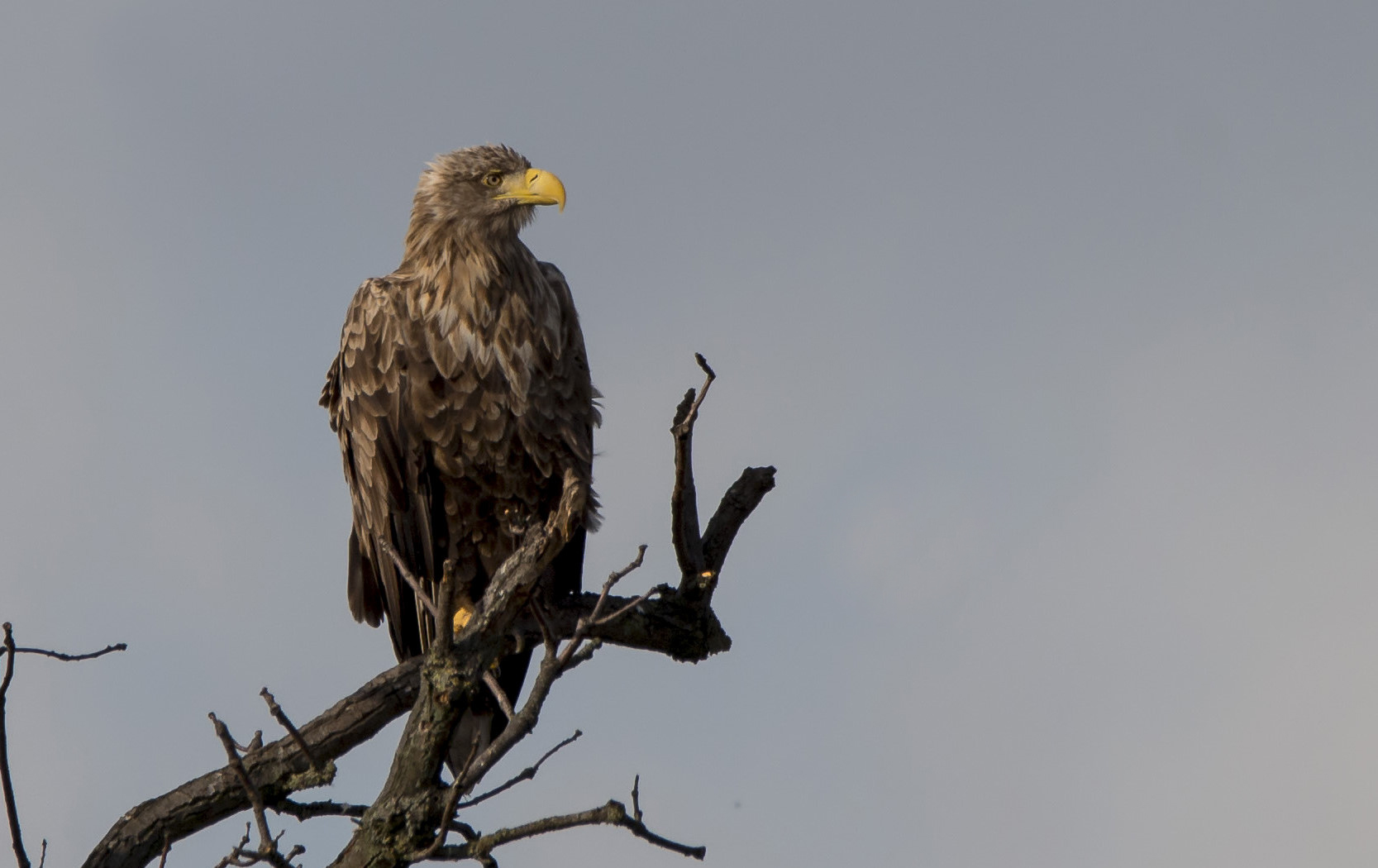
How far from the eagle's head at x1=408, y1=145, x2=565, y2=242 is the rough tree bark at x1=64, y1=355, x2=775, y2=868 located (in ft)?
5.61

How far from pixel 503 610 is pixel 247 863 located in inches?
35.1

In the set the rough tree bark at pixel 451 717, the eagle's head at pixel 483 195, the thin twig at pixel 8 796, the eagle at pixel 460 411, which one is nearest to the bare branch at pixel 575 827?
the rough tree bark at pixel 451 717

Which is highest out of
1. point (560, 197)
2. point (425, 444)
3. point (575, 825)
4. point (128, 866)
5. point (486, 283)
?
point (560, 197)

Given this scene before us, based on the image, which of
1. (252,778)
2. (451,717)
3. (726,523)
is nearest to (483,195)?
(726,523)

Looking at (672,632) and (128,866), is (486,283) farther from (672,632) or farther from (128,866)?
(128,866)

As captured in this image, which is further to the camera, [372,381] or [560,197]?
[560,197]

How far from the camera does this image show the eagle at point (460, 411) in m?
5.94

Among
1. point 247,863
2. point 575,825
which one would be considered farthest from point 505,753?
point 247,863

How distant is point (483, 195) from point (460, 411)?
3.75ft

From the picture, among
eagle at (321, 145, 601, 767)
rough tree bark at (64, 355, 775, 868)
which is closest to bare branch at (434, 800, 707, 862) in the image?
rough tree bark at (64, 355, 775, 868)

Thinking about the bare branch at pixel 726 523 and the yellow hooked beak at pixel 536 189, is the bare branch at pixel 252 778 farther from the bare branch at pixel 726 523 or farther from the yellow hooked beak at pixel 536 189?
the yellow hooked beak at pixel 536 189

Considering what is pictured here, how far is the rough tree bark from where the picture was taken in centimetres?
355

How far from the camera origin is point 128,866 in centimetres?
452

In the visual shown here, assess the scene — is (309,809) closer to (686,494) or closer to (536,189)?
(686,494)
